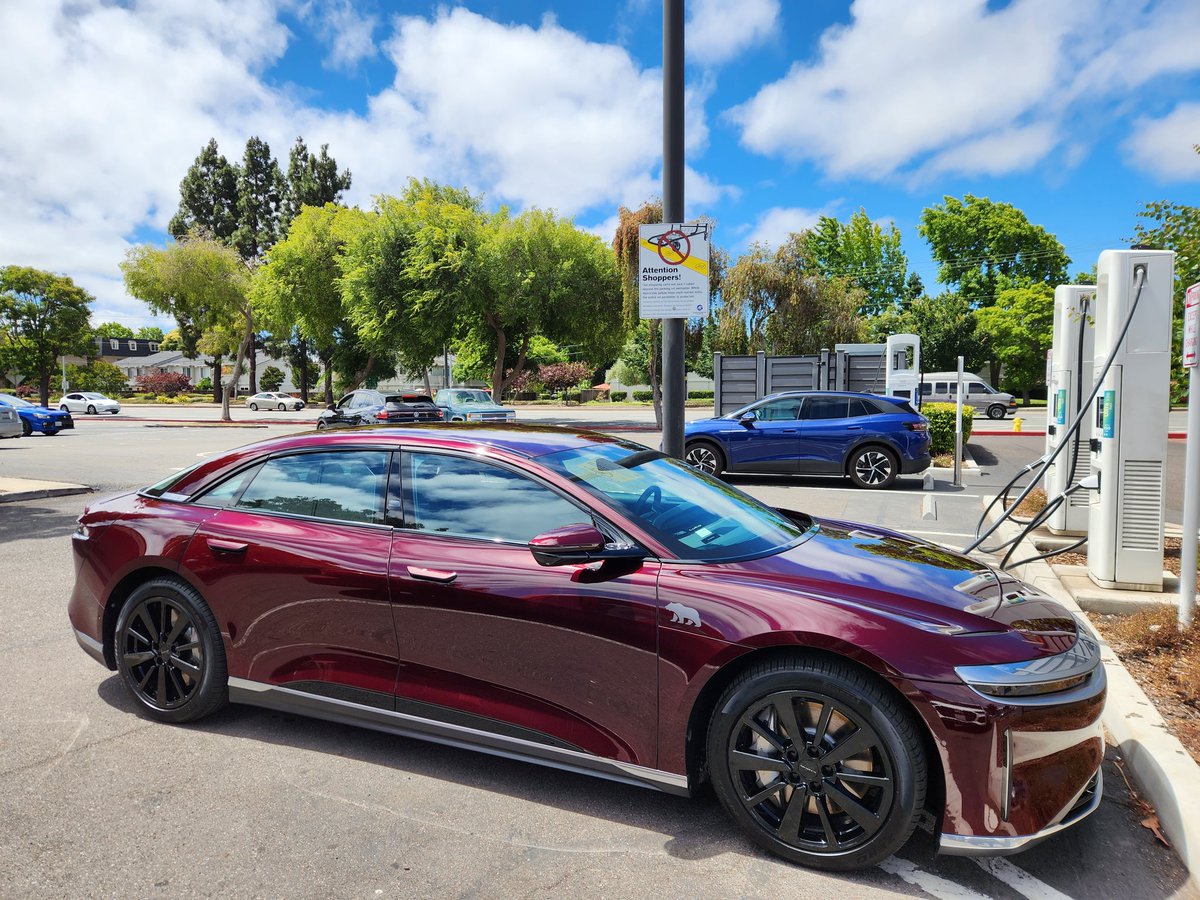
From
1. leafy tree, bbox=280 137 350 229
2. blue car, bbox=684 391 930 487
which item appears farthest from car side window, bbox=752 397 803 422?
leafy tree, bbox=280 137 350 229

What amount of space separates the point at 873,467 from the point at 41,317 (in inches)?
2234

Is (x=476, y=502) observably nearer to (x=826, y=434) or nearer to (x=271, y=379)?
(x=826, y=434)

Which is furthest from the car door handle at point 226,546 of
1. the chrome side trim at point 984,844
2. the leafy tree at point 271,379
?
the leafy tree at point 271,379

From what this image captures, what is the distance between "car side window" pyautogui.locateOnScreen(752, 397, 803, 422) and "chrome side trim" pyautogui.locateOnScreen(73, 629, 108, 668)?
10617 mm

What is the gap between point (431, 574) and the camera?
3.22 metres

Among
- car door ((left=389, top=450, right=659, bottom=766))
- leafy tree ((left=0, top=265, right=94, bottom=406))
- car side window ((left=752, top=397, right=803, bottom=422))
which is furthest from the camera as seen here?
leafy tree ((left=0, top=265, right=94, bottom=406))

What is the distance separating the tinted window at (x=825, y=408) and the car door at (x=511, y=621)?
10.3 metres

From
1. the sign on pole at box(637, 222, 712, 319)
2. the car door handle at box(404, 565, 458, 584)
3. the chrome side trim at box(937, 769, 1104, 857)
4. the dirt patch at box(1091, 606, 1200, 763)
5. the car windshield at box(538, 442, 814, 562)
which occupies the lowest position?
the dirt patch at box(1091, 606, 1200, 763)

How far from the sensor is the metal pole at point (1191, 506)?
4.62 metres

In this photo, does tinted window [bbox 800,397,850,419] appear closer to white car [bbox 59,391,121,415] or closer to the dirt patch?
the dirt patch

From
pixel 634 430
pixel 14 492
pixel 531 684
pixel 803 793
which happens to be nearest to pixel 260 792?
pixel 531 684

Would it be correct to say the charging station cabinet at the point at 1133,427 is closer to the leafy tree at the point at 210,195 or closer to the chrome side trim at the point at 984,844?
the chrome side trim at the point at 984,844

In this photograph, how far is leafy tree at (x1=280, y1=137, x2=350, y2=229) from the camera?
5850 centimetres

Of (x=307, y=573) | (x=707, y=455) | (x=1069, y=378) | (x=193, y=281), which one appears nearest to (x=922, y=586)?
(x=307, y=573)
